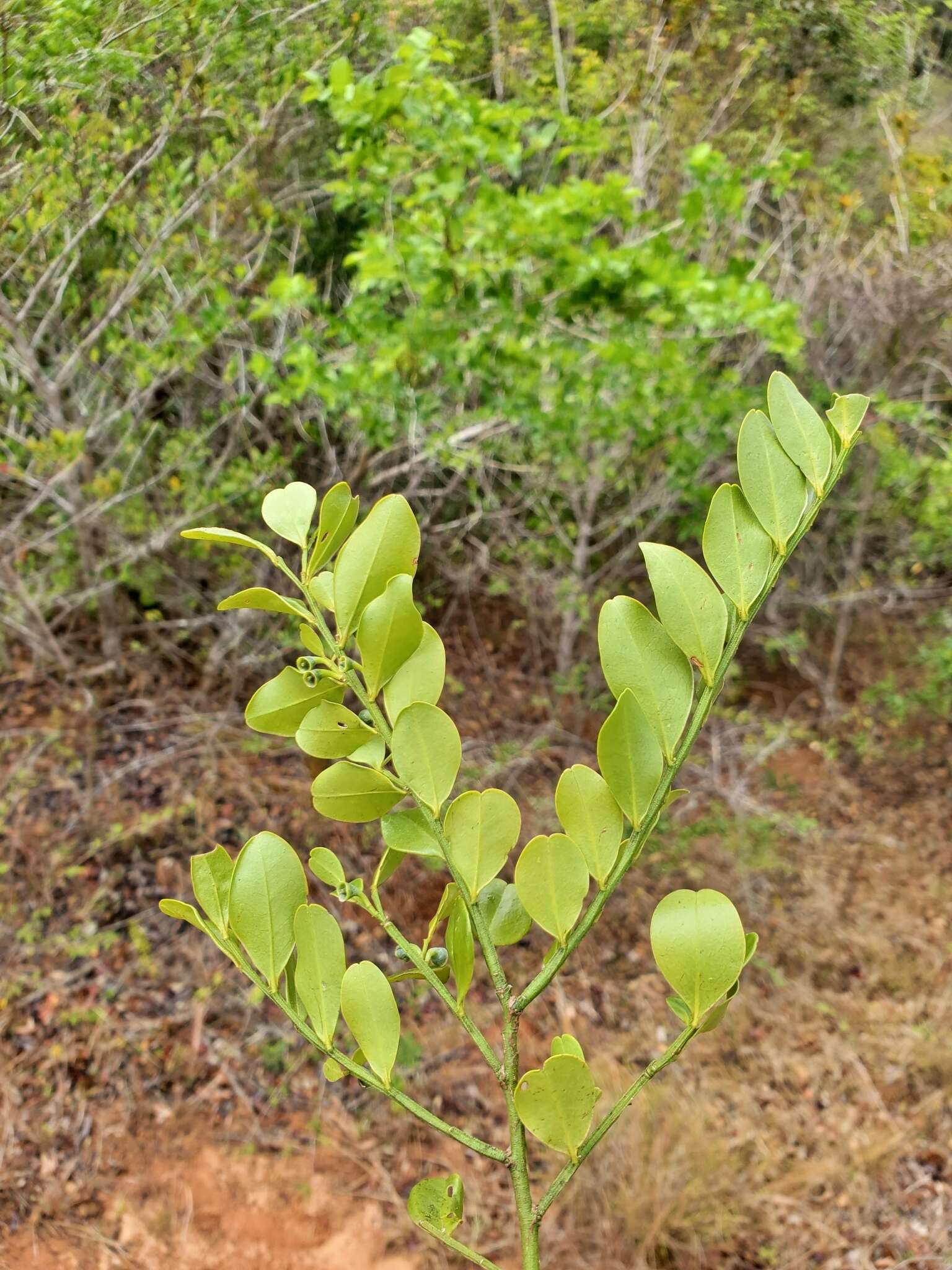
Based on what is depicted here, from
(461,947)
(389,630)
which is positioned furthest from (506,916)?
(389,630)

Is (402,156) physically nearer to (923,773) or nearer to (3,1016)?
(3,1016)

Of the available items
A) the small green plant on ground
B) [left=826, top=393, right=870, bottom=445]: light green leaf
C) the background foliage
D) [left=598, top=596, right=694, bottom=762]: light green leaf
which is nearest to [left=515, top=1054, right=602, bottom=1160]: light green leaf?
the small green plant on ground

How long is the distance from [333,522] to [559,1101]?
203 millimetres

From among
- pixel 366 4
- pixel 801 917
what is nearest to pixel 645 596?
pixel 801 917

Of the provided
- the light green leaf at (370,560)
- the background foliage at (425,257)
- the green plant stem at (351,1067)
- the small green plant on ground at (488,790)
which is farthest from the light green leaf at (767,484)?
the background foliage at (425,257)

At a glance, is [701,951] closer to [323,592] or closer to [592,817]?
[592,817]

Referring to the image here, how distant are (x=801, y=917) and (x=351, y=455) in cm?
157

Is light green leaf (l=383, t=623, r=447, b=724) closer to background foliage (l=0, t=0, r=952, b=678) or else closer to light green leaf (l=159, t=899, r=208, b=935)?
light green leaf (l=159, t=899, r=208, b=935)

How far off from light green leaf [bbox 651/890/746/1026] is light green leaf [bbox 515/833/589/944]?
29 millimetres

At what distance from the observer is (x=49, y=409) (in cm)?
137

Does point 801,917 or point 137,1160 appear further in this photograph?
point 801,917

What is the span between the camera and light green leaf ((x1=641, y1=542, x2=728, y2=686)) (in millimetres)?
257

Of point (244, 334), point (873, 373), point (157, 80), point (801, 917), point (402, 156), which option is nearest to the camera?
point (157, 80)

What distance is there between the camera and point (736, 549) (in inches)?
10.4
